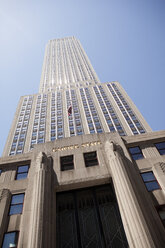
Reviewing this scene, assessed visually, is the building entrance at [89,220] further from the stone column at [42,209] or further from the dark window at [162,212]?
the dark window at [162,212]

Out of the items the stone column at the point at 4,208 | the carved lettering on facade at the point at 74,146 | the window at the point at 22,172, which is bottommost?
the stone column at the point at 4,208

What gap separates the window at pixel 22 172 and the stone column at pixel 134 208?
954 centimetres

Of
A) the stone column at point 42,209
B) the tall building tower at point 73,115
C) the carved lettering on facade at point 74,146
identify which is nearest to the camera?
the stone column at point 42,209

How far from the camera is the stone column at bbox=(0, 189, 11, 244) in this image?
47.7 ft

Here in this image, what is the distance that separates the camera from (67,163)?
19859mm

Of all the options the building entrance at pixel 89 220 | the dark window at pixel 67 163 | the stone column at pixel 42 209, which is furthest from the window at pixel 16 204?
the dark window at pixel 67 163

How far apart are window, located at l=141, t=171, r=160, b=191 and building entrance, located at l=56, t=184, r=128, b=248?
355 centimetres

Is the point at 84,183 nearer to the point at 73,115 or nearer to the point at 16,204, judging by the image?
the point at 16,204

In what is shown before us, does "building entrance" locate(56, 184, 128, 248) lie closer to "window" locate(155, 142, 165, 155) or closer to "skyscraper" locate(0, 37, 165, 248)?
"skyscraper" locate(0, 37, 165, 248)

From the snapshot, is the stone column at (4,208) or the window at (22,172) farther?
the window at (22,172)

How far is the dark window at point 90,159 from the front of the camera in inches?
774

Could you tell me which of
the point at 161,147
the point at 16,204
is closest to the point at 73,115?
the point at 161,147

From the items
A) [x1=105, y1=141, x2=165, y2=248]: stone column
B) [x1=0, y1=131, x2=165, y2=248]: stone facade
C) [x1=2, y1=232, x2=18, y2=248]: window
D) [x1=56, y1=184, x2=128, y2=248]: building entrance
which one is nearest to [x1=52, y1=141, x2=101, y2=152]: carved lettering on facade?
[x1=0, y1=131, x2=165, y2=248]: stone facade

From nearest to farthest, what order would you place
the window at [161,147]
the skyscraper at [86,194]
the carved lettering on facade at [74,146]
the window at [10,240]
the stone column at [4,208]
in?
the skyscraper at [86,194] → the window at [10,240] → the stone column at [4,208] → the window at [161,147] → the carved lettering on facade at [74,146]
